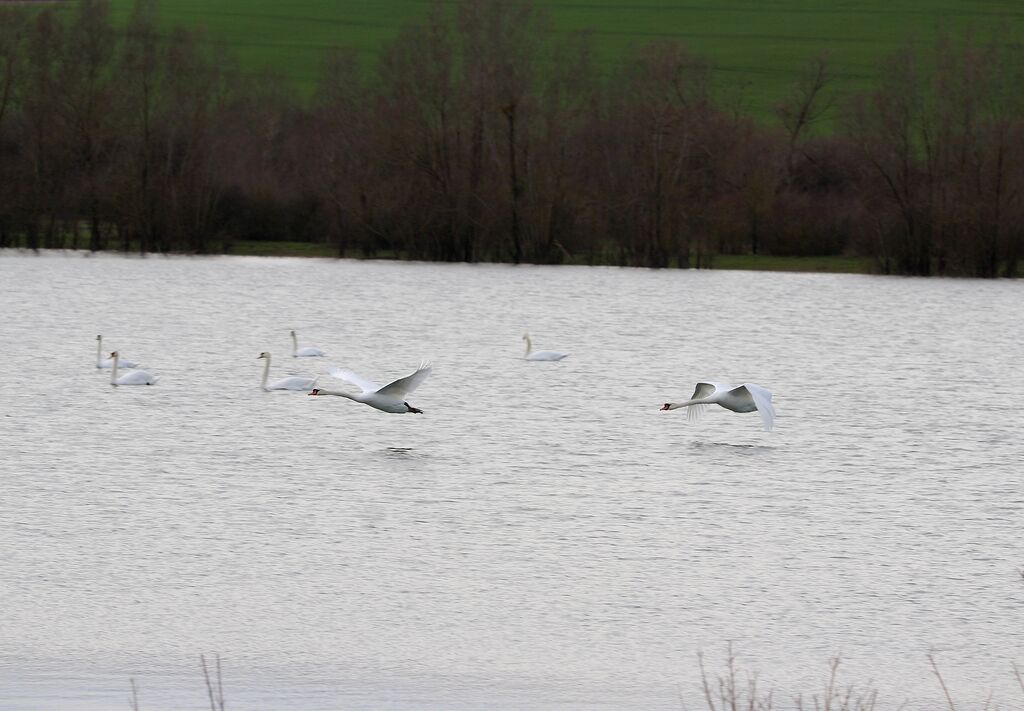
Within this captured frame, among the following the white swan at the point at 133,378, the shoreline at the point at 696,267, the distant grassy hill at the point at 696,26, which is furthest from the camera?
the distant grassy hill at the point at 696,26

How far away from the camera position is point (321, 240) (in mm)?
51219

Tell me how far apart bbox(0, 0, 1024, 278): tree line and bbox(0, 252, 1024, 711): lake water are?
19073mm

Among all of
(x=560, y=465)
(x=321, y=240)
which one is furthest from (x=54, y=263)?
(x=560, y=465)

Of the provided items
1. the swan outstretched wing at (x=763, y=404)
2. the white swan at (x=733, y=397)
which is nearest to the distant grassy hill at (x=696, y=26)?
the white swan at (x=733, y=397)

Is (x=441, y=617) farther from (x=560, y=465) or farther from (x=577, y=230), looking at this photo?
A: (x=577, y=230)

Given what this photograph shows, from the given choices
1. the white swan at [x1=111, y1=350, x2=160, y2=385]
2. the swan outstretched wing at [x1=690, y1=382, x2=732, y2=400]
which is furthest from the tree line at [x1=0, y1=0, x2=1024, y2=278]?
the swan outstretched wing at [x1=690, y1=382, x2=732, y2=400]

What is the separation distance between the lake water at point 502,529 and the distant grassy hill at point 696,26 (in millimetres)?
50538

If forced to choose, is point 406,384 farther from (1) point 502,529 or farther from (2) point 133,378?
(2) point 133,378

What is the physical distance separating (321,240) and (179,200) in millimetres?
5182

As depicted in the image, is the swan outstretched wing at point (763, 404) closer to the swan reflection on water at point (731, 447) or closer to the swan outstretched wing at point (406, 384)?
the swan reflection on water at point (731, 447)

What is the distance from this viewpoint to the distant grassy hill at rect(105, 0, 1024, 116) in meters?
73.9

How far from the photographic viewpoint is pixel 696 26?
79.9 m

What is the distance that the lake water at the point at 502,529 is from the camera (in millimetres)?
8516

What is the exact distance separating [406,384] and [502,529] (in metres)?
3.20
